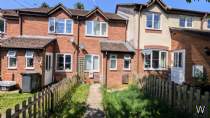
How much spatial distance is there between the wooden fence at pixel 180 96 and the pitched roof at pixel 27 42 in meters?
10.9

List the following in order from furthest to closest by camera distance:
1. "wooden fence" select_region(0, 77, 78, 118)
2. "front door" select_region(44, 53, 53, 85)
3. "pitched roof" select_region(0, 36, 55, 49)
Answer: "front door" select_region(44, 53, 53, 85) < "pitched roof" select_region(0, 36, 55, 49) < "wooden fence" select_region(0, 77, 78, 118)

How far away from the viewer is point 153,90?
12484 mm

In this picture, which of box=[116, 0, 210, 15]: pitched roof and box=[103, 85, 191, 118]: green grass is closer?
box=[103, 85, 191, 118]: green grass

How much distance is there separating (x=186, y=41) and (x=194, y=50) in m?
1.01

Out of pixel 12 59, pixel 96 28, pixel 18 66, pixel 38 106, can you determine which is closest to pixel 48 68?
pixel 18 66

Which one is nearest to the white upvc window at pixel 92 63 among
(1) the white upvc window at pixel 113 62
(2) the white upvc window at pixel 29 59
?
(1) the white upvc window at pixel 113 62

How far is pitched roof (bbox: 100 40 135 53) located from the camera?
22.8m

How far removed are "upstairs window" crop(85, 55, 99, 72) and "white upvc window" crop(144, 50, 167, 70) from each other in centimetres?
479

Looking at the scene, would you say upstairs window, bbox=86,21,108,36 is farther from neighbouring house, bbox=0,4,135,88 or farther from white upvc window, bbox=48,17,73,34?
white upvc window, bbox=48,17,73,34

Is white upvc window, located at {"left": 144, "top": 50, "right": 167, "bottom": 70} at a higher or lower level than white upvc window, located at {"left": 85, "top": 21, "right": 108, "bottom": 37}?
lower

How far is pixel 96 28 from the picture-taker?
2461 centimetres

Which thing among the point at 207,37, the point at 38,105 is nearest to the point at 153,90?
the point at 38,105

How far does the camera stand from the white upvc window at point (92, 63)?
2412cm

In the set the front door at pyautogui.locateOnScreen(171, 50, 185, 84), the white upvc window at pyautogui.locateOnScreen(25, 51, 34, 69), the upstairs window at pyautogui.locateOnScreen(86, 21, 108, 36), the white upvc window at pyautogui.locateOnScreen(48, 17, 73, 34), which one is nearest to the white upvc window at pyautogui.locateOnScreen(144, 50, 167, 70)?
the front door at pyautogui.locateOnScreen(171, 50, 185, 84)
